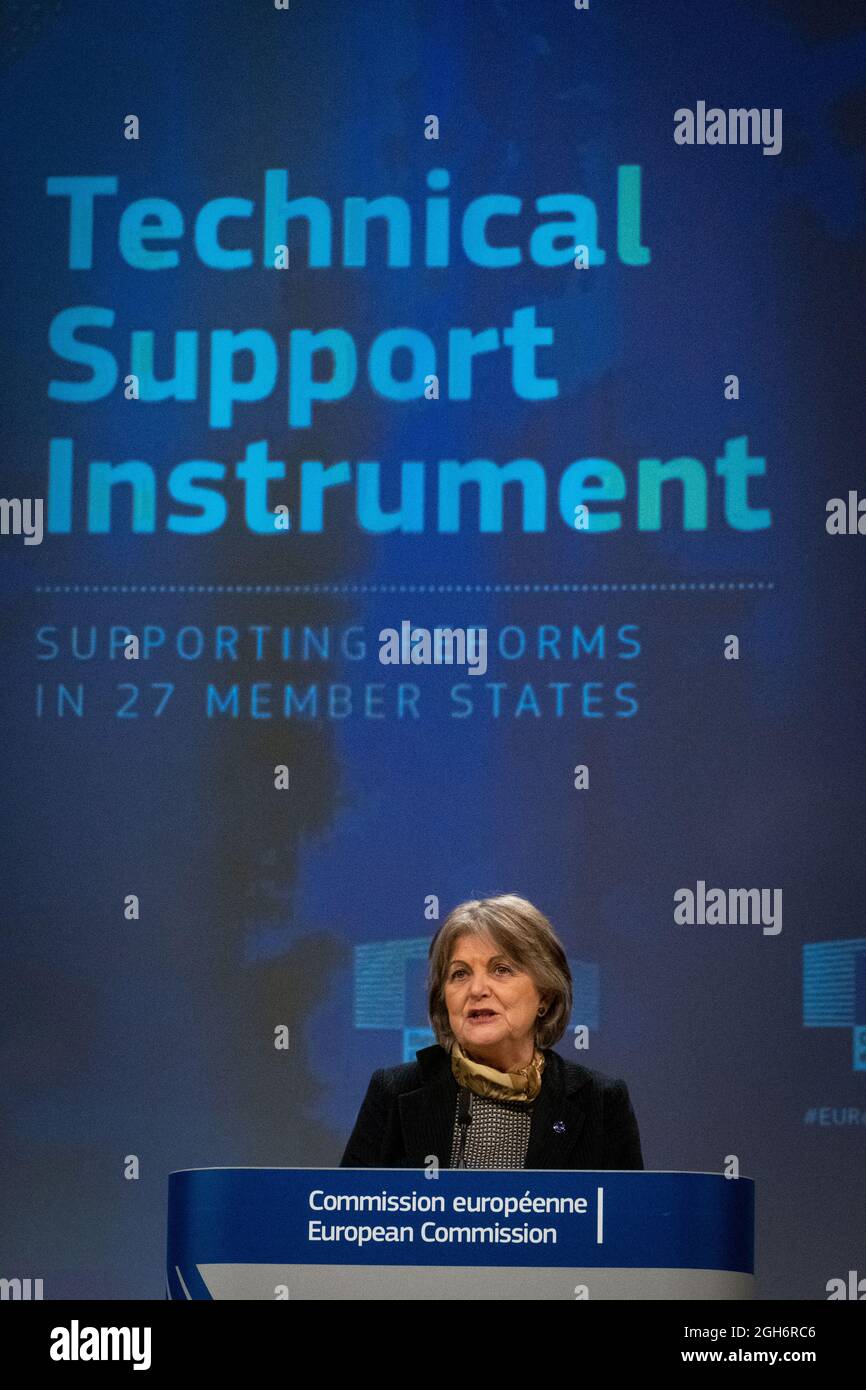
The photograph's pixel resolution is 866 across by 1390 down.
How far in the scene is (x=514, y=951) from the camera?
375 cm

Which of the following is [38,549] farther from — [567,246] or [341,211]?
[567,246]

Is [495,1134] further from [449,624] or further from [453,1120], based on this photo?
[449,624]

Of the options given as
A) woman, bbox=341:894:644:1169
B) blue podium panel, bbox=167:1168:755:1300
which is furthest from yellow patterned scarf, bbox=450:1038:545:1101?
blue podium panel, bbox=167:1168:755:1300

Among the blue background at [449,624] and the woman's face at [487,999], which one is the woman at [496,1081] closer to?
the woman's face at [487,999]

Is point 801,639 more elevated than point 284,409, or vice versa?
point 284,409

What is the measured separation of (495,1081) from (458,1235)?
664 millimetres

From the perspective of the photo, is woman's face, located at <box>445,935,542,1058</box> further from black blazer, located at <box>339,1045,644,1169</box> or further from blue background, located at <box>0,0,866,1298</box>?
blue background, located at <box>0,0,866,1298</box>

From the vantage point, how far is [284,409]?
4984 mm

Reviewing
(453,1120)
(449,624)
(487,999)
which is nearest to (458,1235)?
(453,1120)

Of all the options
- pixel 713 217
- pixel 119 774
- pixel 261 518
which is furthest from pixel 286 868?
pixel 713 217

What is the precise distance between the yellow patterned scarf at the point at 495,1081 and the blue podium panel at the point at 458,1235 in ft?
1.92

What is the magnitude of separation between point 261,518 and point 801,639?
4.94 feet

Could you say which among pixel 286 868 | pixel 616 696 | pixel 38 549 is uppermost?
pixel 38 549

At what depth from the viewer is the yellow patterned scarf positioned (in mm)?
3631
